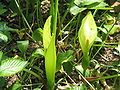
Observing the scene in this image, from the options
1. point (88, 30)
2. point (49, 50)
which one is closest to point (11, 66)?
point (49, 50)

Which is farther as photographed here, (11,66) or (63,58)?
(63,58)

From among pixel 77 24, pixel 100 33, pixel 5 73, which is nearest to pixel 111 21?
pixel 100 33

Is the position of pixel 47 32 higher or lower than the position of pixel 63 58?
higher

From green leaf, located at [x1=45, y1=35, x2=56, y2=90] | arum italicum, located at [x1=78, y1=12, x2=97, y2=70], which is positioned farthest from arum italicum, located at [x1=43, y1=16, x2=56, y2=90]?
arum italicum, located at [x1=78, y1=12, x2=97, y2=70]

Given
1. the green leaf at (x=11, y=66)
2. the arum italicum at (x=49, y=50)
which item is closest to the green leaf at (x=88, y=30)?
the arum italicum at (x=49, y=50)

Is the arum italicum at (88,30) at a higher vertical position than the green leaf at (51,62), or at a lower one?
higher

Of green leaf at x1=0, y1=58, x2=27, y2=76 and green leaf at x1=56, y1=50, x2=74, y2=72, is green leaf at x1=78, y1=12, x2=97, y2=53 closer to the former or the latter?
green leaf at x1=56, y1=50, x2=74, y2=72

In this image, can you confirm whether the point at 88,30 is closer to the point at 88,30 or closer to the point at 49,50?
the point at 88,30

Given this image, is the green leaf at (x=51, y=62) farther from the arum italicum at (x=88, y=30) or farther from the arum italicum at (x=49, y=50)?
the arum italicum at (x=88, y=30)
